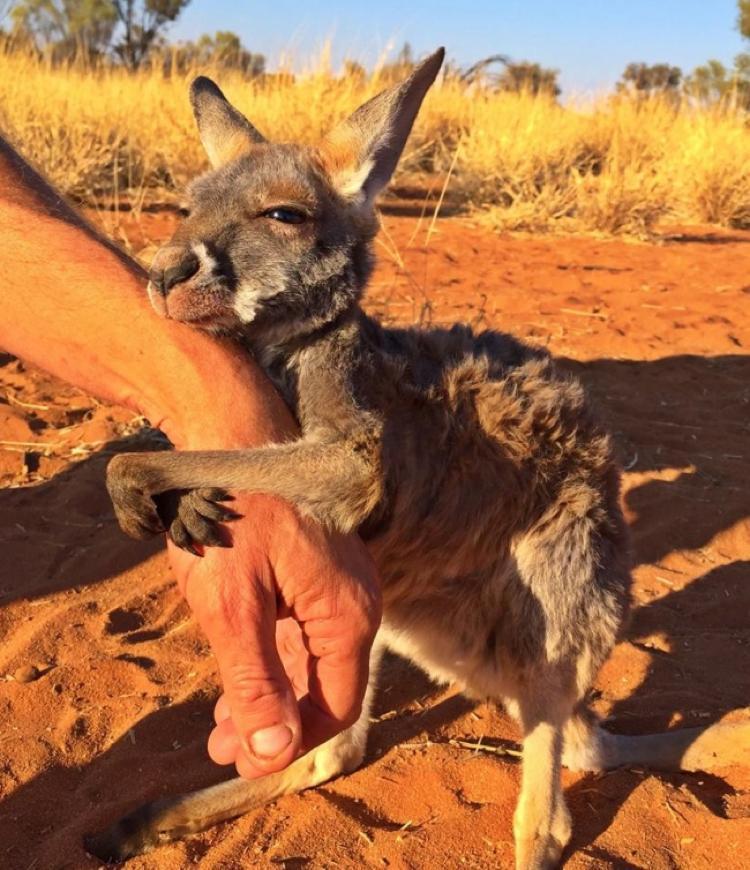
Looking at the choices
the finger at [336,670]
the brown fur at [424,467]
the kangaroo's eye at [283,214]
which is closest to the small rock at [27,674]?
the brown fur at [424,467]

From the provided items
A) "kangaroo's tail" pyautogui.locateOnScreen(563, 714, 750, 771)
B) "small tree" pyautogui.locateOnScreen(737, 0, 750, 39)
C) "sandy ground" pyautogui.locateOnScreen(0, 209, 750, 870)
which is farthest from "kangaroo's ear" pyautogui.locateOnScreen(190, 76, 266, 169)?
"small tree" pyautogui.locateOnScreen(737, 0, 750, 39)

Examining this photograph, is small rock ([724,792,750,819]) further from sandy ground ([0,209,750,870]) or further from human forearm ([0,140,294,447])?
human forearm ([0,140,294,447])

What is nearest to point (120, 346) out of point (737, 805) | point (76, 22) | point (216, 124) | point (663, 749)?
point (216, 124)

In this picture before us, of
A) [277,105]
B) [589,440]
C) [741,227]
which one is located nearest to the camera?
[589,440]

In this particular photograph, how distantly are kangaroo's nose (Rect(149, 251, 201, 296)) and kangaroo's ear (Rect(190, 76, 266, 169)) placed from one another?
97 centimetres

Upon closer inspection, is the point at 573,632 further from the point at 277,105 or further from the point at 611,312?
the point at 277,105

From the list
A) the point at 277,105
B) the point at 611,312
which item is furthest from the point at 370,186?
the point at 277,105

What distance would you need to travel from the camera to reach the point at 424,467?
2.77 metres

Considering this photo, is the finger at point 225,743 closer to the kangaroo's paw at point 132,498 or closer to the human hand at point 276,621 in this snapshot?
Answer: the human hand at point 276,621

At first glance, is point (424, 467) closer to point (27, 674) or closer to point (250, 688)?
point (250, 688)

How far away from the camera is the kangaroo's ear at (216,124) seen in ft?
11.2

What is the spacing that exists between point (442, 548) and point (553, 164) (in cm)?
1188

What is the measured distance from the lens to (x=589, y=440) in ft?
10.1

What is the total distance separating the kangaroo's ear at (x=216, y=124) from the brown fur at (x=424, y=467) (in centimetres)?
30
